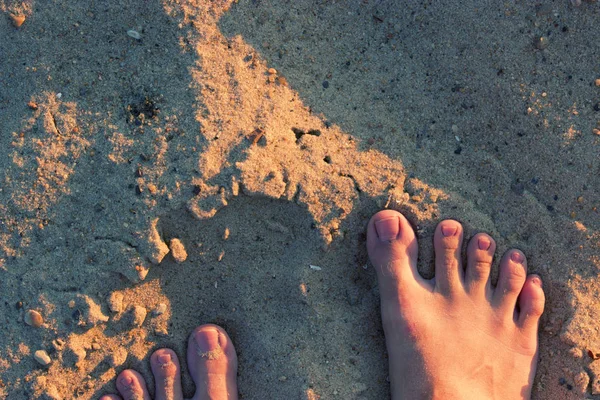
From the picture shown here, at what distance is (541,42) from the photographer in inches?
82.4

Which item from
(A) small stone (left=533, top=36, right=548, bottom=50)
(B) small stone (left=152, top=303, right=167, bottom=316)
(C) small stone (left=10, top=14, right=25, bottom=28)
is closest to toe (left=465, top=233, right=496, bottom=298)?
(A) small stone (left=533, top=36, right=548, bottom=50)

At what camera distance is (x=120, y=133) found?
6.70 ft

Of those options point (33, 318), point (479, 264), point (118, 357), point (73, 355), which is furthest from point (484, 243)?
point (33, 318)

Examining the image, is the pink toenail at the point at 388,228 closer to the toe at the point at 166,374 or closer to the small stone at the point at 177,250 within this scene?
the small stone at the point at 177,250

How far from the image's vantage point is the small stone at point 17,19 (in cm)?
205

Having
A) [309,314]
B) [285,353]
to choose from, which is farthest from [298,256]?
[285,353]

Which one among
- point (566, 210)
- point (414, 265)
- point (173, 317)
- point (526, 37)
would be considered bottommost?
point (173, 317)

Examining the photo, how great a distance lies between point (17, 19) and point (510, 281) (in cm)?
236

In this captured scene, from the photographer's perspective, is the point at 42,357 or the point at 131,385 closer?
A: the point at 42,357

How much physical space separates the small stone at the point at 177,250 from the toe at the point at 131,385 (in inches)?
22.9

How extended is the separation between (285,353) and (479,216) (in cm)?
103

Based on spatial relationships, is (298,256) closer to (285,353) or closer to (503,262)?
(285,353)

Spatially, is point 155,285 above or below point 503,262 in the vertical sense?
below

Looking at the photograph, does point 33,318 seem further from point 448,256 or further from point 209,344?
point 448,256
